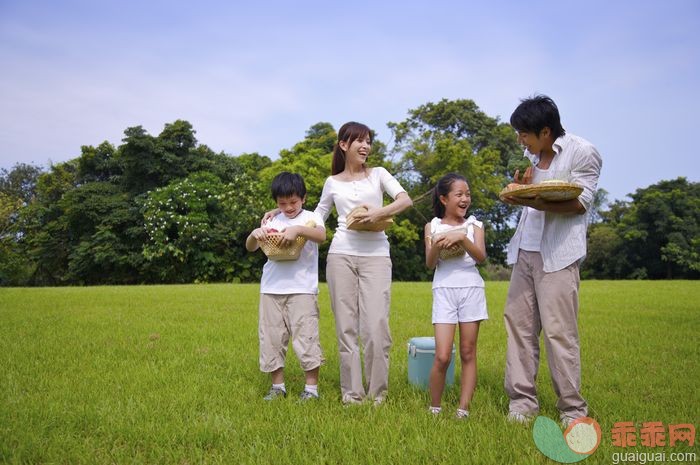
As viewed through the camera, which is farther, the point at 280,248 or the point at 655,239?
the point at 655,239

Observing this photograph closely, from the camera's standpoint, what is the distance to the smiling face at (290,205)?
175 inches

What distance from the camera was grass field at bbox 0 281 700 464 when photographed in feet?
10.1

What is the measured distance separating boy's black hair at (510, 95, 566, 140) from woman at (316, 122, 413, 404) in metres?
0.99

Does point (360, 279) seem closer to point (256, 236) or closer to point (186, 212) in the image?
point (256, 236)

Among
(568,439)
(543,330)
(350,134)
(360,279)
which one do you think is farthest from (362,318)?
(568,439)

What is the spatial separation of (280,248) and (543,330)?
199 centimetres

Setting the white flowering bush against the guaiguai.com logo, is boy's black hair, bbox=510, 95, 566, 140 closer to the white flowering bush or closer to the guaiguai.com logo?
the guaiguai.com logo

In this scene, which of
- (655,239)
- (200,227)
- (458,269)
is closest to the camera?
(458,269)

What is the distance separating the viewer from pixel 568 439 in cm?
311

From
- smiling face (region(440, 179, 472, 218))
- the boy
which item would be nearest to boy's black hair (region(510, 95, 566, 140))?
smiling face (region(440, 179, 472, 218))

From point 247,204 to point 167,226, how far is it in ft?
13.8

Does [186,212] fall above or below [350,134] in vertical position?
above

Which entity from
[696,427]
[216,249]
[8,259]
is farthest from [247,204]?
[696,427]

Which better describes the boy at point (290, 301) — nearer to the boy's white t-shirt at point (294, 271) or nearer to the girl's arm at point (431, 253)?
the boy's white t-shirt at point (294, 271)
